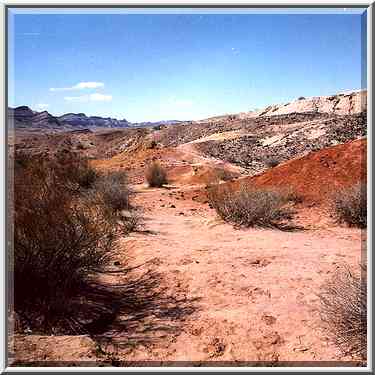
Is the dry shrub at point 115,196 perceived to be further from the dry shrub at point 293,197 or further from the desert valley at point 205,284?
the dry shrub at point 293,197

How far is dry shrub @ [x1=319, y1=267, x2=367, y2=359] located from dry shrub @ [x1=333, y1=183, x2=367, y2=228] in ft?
17.8

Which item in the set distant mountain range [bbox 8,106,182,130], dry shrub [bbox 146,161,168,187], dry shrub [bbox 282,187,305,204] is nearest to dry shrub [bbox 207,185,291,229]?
dry shrub [bbox 282,187,305,204]

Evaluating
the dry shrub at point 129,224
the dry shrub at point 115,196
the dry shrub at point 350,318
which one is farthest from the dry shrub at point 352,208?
the dry shrub at point 350,318

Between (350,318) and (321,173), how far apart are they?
35.1 feet

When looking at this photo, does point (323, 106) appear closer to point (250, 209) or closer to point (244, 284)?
point (250, 209)

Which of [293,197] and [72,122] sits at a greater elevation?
[72,122]

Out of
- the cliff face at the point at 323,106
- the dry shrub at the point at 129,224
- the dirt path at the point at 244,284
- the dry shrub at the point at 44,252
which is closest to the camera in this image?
the dirt path at the point at 244,284

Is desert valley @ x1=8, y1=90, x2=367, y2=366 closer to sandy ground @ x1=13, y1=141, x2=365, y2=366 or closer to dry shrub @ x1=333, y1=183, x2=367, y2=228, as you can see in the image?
sandy ground @ x1=13, y1=141, x2=365, y2=366

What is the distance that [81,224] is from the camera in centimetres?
536

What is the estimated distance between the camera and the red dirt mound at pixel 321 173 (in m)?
12.6

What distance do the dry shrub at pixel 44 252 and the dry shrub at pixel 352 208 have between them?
5.90 meters

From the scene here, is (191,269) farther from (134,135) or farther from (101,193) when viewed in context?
(134,135)

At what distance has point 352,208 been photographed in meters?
9.28

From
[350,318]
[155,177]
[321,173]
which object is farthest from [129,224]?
[155,177]
